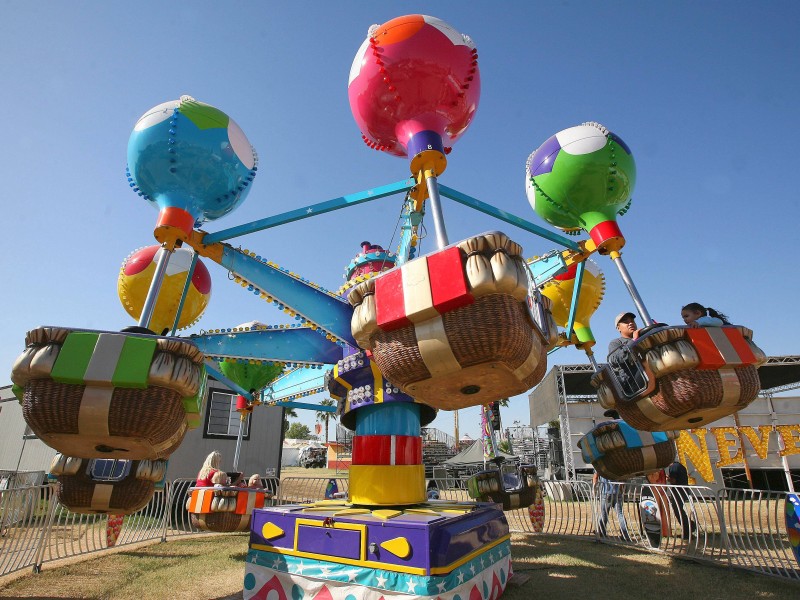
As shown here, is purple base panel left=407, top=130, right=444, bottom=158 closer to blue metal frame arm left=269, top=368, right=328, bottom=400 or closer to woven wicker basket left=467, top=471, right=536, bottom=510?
blue metal frame arm left=269, top=368, right=328, bottom=400

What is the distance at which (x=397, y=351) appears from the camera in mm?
2246

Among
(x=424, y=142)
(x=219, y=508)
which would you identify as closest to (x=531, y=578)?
(x=219, y=508)

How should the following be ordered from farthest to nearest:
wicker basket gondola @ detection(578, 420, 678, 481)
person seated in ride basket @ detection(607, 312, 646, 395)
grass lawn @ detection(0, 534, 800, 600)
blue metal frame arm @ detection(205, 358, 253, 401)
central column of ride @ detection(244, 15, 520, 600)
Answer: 1. blue metal frame arm @ detection(205, 358, 253, 401)
2. grass lawn @ detection(0, 534, 800, 600)
3. wicker basket gondola @ detection(578, 420, 678, 481)
4. person seated in ride basket @ detection(607, 312, 646, 395)
5. central column of ride @ detection(244, 15, 520, 600)

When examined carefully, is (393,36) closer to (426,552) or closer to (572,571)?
(426,552)

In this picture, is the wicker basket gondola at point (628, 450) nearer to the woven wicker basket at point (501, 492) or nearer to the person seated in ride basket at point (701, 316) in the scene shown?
the woven wicker basket at point (501, 492)

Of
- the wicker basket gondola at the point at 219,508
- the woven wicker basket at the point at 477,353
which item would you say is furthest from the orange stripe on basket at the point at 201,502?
the woven wicker basket at the point at 477,353

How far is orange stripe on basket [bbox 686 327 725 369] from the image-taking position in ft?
8.92

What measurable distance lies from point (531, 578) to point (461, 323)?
13.7 feet

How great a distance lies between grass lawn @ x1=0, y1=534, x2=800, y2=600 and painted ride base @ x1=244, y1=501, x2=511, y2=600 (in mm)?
1427

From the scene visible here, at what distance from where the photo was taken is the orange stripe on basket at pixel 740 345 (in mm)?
2783

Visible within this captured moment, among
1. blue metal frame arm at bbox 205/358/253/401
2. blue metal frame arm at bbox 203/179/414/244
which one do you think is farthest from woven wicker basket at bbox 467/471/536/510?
blue metal frame arm at bbox 203/179/414/244

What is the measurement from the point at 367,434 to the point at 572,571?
349cm

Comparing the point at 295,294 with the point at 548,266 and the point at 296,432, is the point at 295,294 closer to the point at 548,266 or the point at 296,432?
the point at 548,266

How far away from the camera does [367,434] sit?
360cm
